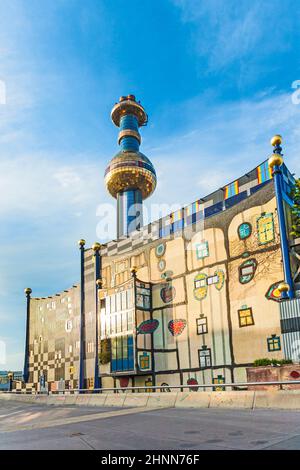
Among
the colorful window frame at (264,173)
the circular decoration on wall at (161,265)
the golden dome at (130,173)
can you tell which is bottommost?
the circular decoration on wall at (161,265)

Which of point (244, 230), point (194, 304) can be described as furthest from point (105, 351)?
point (244, 230)

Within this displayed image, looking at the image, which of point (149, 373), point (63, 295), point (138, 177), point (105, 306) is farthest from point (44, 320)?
point (138, 177)

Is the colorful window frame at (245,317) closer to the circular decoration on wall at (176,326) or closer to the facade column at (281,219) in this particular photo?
the facade column at (281,219)

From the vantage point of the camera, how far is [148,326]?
25547mm

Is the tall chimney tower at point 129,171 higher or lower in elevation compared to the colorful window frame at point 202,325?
higher

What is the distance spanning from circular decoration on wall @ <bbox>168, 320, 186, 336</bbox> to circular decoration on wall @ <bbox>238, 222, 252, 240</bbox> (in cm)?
599

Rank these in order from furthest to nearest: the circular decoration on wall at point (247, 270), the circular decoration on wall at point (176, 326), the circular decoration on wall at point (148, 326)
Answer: the circular decoration on wall at point (148, 326) < the circular decoration on wall at point (176, 326) < the circular decoration on wall at point (247, 270)

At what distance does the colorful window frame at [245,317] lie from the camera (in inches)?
797

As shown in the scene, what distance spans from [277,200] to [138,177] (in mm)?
30319

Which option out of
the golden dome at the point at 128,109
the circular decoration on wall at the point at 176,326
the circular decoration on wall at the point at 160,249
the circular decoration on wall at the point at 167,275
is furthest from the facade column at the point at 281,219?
the golden dome at the point at 128,109

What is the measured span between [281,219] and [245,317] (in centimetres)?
512

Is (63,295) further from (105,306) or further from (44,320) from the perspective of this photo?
(105,306)

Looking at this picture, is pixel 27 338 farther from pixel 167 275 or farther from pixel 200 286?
pixel 200 286
